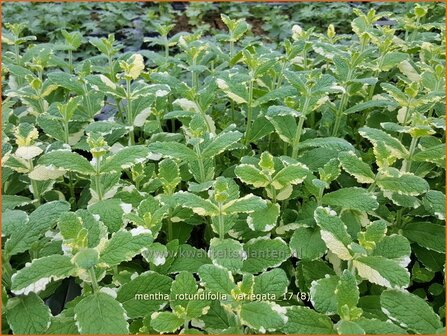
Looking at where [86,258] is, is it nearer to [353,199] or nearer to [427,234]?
[353,199]

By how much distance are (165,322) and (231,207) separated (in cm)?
36

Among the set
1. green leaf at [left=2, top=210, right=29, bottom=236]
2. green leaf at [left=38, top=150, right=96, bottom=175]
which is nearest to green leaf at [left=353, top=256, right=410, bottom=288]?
green leaf at [left=38, top=150, right=96, bottom=175]

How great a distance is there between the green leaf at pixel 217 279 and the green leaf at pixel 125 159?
418 mm

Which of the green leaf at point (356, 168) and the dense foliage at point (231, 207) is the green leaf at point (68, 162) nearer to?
the dense foliage at point (231, 207)

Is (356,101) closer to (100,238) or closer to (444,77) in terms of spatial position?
(444,77)

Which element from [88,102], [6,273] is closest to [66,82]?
[88,102]

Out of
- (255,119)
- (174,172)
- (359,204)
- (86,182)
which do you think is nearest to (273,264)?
(359,204)

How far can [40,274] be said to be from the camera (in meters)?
1.28

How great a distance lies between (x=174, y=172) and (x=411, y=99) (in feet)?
2.89

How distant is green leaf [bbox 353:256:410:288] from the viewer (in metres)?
1.31

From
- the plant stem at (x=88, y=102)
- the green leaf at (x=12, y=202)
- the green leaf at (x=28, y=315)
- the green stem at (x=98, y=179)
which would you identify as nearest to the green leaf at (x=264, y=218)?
the green stem at (x=98, y=179)

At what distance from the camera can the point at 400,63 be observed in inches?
87.4

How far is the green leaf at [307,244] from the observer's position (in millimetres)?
1505

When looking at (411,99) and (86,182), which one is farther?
(86,182)
